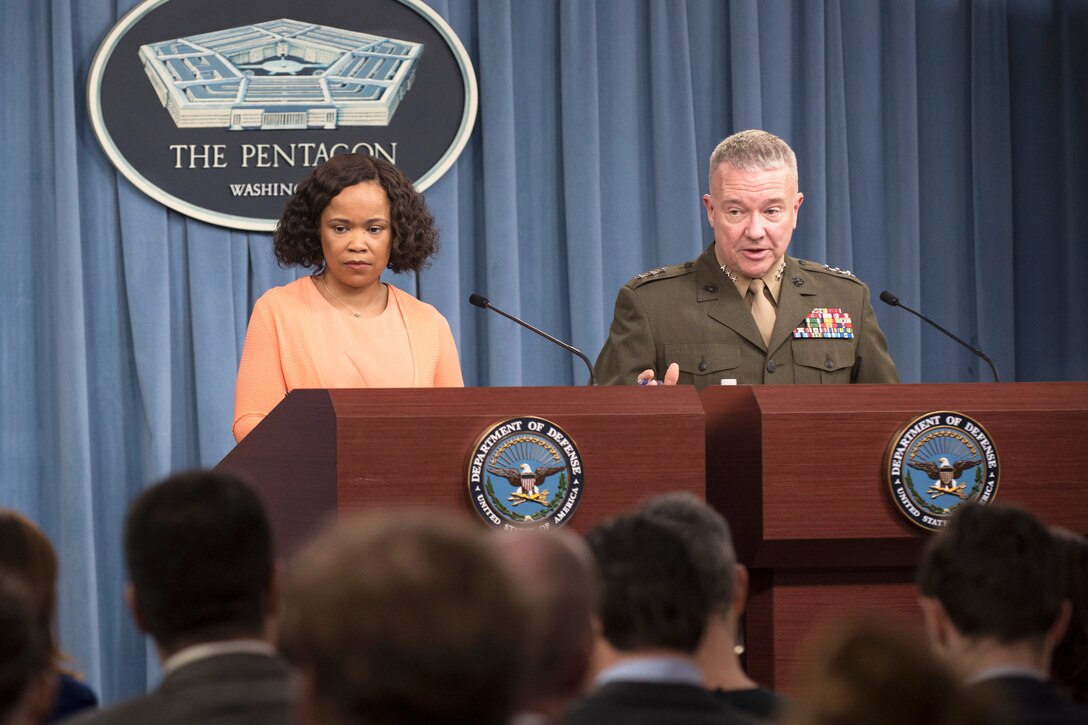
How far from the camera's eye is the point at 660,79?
16.8ft

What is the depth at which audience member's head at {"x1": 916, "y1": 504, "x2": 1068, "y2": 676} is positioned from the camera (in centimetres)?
175

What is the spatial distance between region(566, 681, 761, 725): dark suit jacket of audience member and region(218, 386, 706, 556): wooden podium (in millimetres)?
809

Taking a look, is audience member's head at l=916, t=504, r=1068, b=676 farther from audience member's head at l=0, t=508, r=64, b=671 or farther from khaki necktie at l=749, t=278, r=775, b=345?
khaki necktie at l=749, t=278, r=775, b=345

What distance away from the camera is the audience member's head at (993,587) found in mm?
1754

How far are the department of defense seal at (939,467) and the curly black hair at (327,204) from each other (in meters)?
1.44

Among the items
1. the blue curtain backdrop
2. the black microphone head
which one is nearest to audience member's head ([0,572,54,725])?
the black microphone head

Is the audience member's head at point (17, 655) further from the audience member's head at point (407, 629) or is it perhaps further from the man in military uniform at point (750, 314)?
the man in military uniform at point (750, 314)

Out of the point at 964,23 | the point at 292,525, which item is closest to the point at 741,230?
the point at 292,525

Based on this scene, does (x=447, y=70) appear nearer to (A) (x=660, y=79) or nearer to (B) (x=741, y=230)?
(A) (x=660, y=79)

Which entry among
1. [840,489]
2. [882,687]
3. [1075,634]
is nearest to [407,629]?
[882,687]

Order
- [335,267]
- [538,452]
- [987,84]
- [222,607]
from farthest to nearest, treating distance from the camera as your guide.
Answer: [987,84] → [335,267] → [538,452] → [222,607]

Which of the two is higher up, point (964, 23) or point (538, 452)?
point (964, 23)

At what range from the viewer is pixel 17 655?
123 cm

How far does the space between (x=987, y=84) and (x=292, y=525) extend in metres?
3.94
